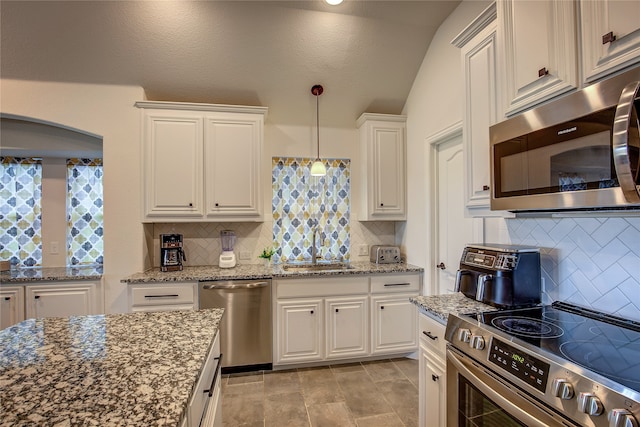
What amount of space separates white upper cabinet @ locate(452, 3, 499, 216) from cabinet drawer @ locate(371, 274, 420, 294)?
1.31m

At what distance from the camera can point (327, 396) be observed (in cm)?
242

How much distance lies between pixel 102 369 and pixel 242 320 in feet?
5.97

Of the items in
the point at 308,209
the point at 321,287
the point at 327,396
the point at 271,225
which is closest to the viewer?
the point at 327,396

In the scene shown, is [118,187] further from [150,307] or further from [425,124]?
[425,124]

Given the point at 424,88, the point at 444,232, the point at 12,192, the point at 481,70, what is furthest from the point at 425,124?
the point at 12,192

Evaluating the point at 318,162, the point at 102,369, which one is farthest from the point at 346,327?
the point at 102,369

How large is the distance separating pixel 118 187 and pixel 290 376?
7.74 feet

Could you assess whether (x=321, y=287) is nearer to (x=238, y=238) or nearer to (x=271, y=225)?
(x=271, y=225)

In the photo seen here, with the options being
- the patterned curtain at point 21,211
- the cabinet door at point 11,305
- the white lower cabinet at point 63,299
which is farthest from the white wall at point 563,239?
the patterned curtain at point 21,211

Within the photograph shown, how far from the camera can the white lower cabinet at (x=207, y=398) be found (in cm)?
97

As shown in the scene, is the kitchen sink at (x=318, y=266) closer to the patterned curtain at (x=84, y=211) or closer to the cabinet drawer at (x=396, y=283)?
the cabinet drawer at (x=396, y=283)

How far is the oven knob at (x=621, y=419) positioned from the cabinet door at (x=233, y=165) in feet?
8.79

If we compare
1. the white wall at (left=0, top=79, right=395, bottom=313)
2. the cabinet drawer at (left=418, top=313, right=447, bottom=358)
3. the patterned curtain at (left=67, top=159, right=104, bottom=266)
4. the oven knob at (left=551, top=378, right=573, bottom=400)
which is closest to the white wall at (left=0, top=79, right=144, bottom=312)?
the white wall at (left=0, top=79, right=395, bottom=313)

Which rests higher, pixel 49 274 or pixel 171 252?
pixel 171 252
